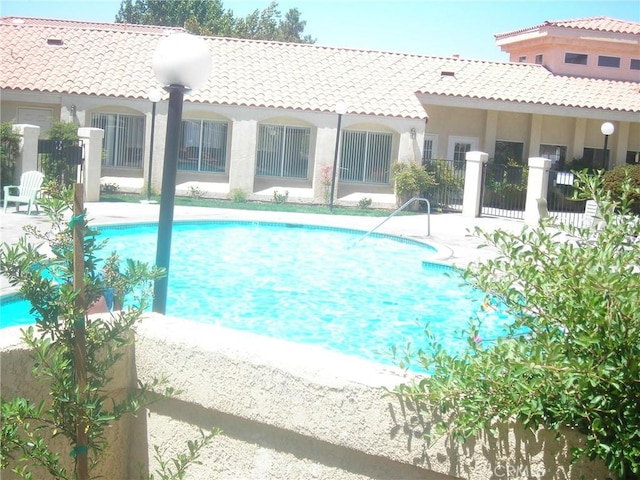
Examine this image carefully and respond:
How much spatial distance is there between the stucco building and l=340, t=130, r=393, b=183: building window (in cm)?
4

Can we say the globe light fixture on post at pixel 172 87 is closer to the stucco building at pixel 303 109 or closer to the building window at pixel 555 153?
the stucco building at pixel 303 109

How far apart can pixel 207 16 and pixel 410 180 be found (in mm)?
45730

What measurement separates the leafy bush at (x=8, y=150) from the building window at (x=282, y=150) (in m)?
8.65

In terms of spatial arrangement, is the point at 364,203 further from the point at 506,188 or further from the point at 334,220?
the point at 334,220

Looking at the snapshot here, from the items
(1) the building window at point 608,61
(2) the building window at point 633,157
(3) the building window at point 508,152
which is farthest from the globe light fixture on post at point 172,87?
(1) the building window at point 608,61

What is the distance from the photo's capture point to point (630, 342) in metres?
2.64

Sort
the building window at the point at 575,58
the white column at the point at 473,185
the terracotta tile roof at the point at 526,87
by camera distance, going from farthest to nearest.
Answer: the building window at the point at 575,58, the terracotta tile roof at the point at 526,87, the white column at the point at 473,185

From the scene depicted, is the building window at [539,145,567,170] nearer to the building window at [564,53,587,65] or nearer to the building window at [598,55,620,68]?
the building window at [564,53,587,65]

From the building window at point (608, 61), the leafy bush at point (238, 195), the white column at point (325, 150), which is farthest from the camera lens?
the building window at point (608, 61)

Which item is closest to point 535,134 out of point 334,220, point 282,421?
point 334,220

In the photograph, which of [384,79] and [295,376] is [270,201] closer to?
[384,79]

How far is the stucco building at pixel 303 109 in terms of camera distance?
26.5m

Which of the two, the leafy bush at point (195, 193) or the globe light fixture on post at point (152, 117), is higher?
the globe light fixture on post at point (152, 117)

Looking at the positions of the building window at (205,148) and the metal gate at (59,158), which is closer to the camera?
the metal gate at (59,158)
